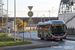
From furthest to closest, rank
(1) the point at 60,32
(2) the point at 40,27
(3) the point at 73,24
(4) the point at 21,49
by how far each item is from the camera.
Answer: (3) the point at 73,24 < (2) the point at 40,27 < (1) the point at 60,32 < (4) the point at 21,49

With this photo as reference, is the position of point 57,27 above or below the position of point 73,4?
below

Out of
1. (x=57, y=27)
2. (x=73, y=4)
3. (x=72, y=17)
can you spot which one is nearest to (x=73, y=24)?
(x=72, y=17)

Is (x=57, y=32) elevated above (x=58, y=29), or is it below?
below

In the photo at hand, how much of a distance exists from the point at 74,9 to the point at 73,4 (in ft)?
8.02

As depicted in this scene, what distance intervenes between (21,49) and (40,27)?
21.0m

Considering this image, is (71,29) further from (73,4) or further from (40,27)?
(40,27)

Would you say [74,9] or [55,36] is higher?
[74,9]

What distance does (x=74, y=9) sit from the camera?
79875 millimetres

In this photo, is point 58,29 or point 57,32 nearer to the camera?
point 57,32

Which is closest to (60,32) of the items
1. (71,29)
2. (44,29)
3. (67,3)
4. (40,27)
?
(44,29)

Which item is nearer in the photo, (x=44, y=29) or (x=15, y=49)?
(x=15, y=49)

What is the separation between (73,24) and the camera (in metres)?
70.7

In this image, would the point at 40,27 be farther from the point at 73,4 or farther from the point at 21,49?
the point at 73,4

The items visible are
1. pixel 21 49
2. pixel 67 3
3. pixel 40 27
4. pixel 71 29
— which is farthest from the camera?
pixel 67 3
